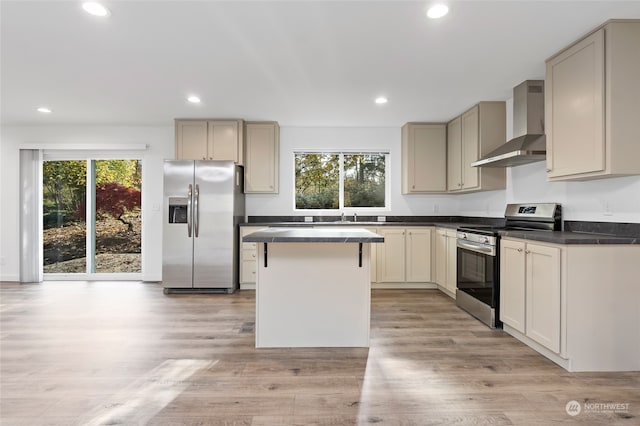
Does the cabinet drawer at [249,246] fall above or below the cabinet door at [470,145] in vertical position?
below

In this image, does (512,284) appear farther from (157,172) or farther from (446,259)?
(157,172)

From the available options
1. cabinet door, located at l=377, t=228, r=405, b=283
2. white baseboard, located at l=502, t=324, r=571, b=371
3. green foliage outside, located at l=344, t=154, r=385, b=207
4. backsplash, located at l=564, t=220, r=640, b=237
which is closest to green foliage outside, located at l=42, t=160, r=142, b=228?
green foliage outside, located at l=344, t=154, r=385, b=207

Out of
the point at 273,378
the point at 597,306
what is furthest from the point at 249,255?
the point at 597,306

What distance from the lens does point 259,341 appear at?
271cm

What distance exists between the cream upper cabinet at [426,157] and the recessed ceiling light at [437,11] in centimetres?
283

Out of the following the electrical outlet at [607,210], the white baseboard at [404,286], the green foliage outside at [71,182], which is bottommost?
the white baseboard at [404,286]

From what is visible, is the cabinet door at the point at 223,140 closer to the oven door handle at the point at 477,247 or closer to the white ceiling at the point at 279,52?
the white ceiling at the point at 279,52

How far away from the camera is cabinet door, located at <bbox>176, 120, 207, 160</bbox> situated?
4.78 meters

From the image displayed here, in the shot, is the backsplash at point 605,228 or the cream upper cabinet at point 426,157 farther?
the cream upper cabinet at point 426,157

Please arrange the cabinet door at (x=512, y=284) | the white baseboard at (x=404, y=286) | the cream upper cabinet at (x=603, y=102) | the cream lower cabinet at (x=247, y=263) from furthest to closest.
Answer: the white baseboard at (x=404, y=286) < the cream lower cabinet at (x=247, y=263) < the cabinet door at (x=512, y=284) < the cream upper cabinet at (x=603, y=102)

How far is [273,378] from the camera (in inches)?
87.7

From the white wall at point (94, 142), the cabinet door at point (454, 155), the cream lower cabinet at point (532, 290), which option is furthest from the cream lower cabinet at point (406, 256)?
the white wall at point (94, 142)

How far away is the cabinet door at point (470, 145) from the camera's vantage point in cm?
412

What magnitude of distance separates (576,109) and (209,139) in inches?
166
